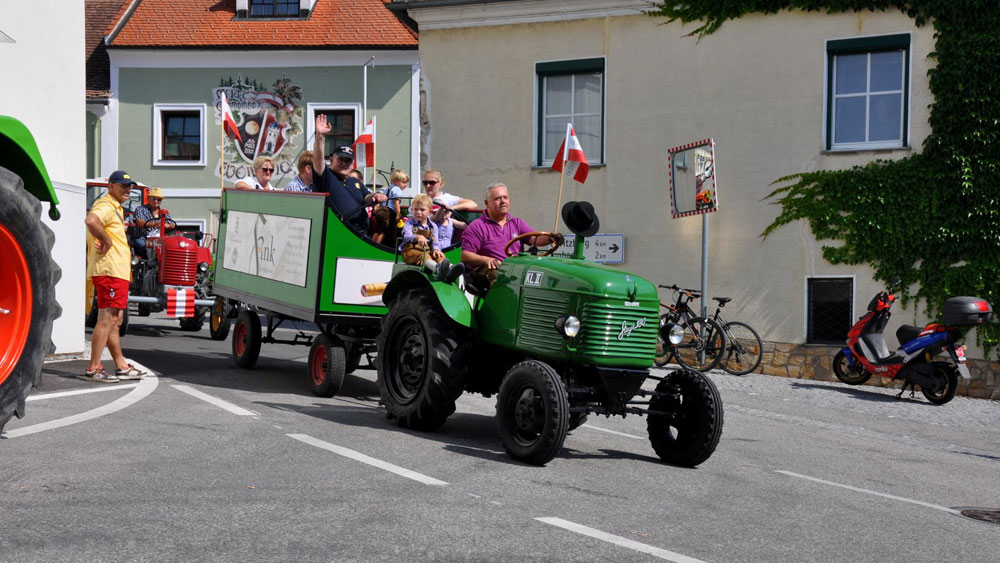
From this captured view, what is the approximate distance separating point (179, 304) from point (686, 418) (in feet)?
36.2

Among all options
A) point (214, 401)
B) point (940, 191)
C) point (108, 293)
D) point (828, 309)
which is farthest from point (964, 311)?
point (108, 293)

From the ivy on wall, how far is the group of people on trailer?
757 centimetres

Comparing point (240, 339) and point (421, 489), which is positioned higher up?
point (240, 339)

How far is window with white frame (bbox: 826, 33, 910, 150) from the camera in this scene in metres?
16.7

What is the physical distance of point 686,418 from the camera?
7.80 m

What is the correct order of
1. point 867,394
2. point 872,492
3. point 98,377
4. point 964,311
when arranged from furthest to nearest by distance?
point 867,394
point 964,311
point 98,377
point 872,492

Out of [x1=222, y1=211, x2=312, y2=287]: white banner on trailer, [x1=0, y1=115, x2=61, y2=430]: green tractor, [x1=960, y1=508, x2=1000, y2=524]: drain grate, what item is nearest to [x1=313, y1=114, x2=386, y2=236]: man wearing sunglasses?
[x1=222, y1=211, x2=312, y2=287]: white banner on trailer

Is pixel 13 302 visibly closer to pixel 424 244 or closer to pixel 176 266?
pixel 424 244

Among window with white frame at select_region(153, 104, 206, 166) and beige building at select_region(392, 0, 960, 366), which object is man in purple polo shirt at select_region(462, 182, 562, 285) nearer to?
beige building at select_region(392, 0, 960, 366)

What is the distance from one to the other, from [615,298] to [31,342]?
3.58 meters

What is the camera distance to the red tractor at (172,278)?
17.1 meters

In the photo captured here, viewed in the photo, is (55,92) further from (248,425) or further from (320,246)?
(248,425)

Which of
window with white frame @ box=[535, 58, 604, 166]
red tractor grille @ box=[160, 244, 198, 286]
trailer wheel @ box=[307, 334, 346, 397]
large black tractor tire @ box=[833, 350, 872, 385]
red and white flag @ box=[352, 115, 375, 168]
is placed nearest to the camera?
trailer wheel @ box=[307, 334, 346, 397]

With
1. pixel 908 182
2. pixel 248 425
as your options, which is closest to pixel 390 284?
pixel 248 425
